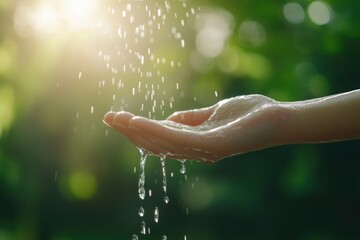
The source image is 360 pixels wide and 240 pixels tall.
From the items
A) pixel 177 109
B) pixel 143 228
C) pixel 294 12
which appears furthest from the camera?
pixel 294 12

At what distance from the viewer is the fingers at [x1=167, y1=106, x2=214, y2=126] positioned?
10.2ft

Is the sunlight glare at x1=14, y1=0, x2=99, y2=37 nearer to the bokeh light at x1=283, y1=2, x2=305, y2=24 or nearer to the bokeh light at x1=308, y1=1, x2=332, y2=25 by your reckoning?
Answer: the bokeh light at x1=283, y1=2, x2=305, y2=24

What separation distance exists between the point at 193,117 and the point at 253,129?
46 centimetres

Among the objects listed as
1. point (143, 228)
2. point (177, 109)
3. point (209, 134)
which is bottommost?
point (209, 134)

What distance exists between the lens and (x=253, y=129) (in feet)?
8.96

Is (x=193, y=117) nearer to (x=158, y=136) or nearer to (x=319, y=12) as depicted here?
(x=158, y=136)

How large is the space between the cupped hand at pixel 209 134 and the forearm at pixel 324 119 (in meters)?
0.05

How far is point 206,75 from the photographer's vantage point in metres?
13.1

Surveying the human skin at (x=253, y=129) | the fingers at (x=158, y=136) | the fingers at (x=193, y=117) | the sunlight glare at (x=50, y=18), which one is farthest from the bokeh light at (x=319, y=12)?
the fingers at (x=158, y=136)

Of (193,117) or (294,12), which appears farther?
(294,12)

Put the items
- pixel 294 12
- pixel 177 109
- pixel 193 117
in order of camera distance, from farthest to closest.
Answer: pixel 294 12 < pixel 177 109 < pixel 193 117

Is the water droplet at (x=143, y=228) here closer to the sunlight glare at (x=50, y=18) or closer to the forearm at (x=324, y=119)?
the sunlight glare at (x=50, y=18)

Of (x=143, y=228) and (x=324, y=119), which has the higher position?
(x=143, y=228)

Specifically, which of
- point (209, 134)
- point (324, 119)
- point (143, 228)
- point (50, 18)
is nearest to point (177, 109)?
point (143, 228)
